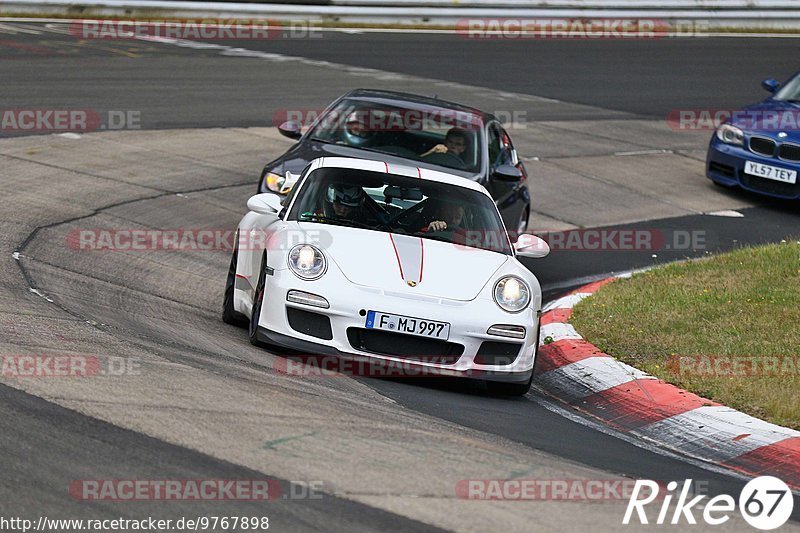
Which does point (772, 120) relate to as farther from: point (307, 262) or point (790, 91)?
point (307, 262)

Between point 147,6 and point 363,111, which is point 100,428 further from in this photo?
point 147,6

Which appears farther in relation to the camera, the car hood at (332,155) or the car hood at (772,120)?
the car hood at (772,120)

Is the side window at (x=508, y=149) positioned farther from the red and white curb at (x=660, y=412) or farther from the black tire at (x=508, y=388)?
the black tire at (x=508, y=388)

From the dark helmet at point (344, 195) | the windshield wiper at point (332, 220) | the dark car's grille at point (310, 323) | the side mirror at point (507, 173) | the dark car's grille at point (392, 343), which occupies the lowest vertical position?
the dark car's grille at point (392, 343)

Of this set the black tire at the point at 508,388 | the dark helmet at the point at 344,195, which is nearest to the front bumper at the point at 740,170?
the dark helmet at the point at 344,195

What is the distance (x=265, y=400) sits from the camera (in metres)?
6.27

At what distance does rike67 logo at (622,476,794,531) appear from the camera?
5418 mm

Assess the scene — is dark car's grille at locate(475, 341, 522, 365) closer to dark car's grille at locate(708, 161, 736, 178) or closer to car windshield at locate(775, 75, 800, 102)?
dark car's grille at locate(708, 161, 736, 178)

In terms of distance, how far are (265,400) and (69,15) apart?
1981cm

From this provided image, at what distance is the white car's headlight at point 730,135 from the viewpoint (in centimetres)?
1596

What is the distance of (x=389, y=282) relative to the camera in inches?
297

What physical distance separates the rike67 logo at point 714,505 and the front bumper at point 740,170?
9949 mm

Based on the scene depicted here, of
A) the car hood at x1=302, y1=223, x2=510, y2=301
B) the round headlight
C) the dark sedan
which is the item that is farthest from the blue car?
the round headlight

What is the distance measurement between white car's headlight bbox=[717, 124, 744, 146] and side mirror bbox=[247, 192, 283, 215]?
8.92 meters
